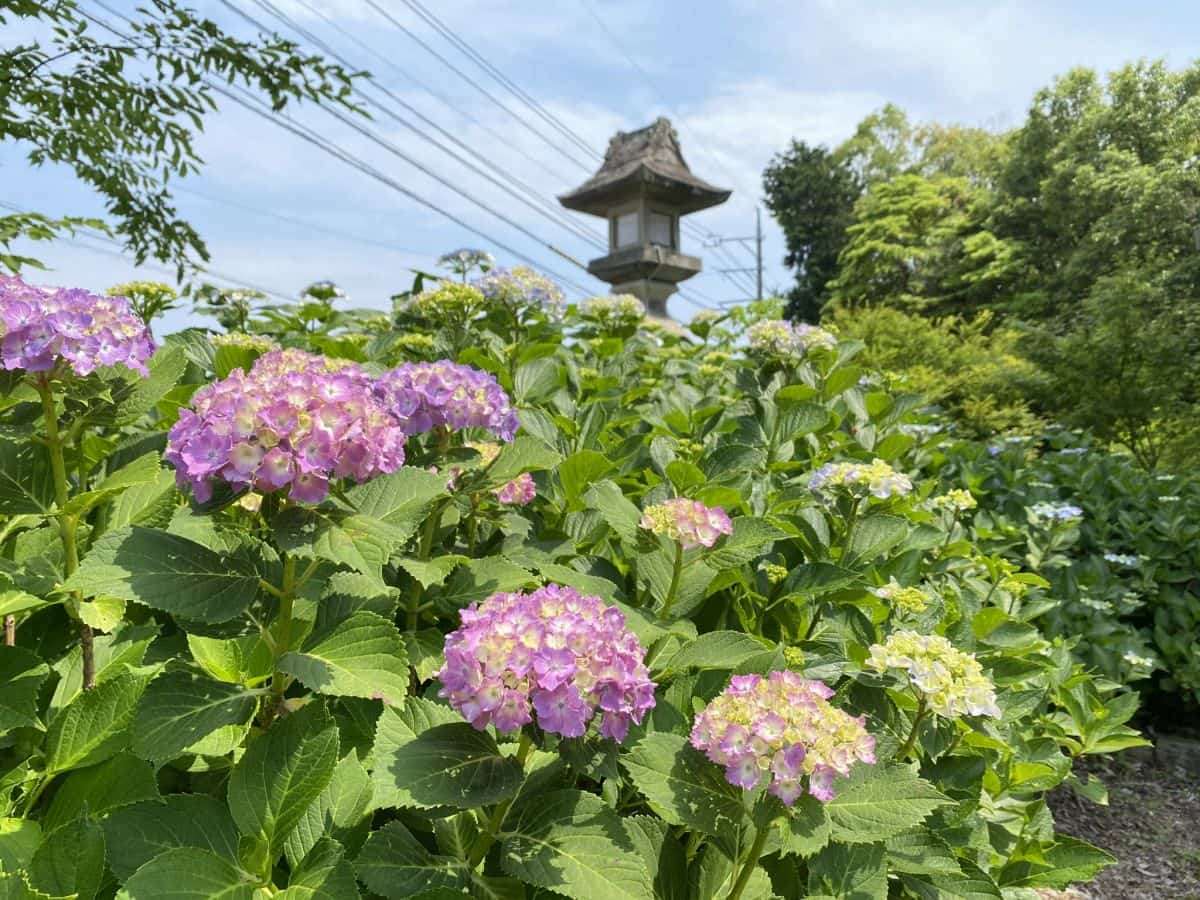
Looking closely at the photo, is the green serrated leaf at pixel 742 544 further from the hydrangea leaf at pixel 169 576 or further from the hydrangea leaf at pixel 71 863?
the hydrangea leaf at pixel 71 863

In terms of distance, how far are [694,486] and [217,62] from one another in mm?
5218

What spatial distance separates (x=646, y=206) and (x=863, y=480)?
1810 cm

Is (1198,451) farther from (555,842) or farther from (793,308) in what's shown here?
(793,308)

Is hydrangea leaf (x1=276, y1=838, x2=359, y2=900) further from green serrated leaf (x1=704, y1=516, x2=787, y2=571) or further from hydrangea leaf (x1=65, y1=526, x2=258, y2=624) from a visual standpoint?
green serrated leaf (x1=704, y1=516, x2=787, y2=571)

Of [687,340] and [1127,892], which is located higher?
[687,340]

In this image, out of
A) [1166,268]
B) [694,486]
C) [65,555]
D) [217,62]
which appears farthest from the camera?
[1166,268]

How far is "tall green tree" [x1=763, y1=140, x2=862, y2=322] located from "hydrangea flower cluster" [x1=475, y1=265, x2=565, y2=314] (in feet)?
98.3

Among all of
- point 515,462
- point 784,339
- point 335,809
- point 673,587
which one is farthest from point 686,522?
point 784,339

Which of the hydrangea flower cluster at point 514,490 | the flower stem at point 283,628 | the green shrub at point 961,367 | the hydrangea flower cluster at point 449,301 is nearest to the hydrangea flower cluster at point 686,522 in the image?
the hydrangea flower cluster at point 514,490

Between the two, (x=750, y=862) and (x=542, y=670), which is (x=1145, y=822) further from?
(x=542, y=670)

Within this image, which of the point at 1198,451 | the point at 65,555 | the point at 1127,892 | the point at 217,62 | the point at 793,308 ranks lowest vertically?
the point at 1127,892

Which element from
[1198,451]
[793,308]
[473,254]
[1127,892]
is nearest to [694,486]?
[473,254]

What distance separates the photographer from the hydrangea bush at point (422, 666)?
3.05 feet

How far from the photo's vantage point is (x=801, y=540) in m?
1.99
